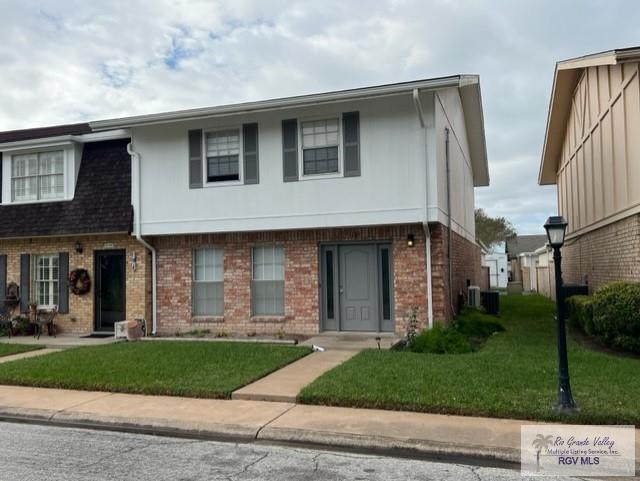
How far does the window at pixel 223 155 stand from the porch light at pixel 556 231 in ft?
25.2

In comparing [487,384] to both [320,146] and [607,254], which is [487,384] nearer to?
[320,146]

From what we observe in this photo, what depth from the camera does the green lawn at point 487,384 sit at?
20.2ft

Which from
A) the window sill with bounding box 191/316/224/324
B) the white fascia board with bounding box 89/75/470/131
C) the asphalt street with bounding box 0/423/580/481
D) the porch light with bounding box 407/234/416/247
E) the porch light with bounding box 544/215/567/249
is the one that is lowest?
the asphalt street with bounding box 0/423/580/481

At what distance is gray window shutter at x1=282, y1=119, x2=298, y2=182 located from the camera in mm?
11945

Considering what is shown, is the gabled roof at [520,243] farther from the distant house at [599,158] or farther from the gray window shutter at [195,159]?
the gray window shutter at [195,159]

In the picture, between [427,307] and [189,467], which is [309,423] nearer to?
[189,467]

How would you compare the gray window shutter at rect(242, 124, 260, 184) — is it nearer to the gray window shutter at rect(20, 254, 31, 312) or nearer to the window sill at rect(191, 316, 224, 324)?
the window sill at rect(191, 316, 224, 324)

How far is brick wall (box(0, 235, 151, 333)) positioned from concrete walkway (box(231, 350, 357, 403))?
5.36 metres

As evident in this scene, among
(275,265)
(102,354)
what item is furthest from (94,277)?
(275,265)

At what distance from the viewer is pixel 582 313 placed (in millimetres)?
11164

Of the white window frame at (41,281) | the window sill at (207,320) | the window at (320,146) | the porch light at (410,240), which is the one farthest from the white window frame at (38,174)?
the porch light at (410,240)

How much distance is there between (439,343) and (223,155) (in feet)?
20.9

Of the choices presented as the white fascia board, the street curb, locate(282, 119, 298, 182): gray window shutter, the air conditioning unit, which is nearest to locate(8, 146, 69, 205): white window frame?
the white fascia board

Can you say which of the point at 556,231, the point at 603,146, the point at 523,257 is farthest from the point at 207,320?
the point at 523,257
